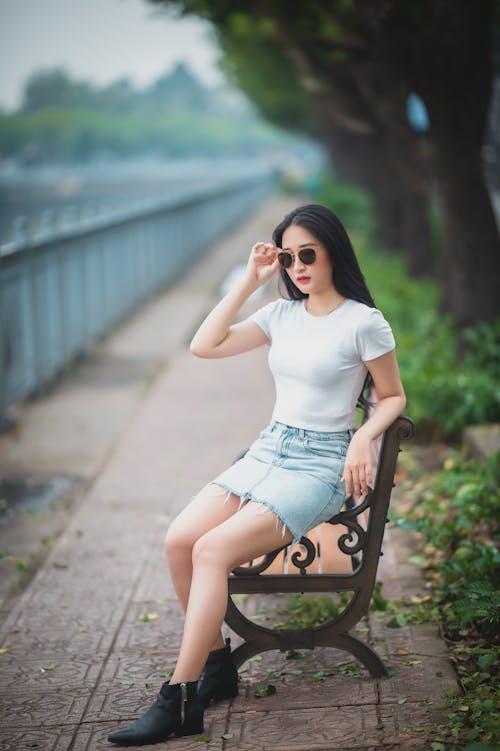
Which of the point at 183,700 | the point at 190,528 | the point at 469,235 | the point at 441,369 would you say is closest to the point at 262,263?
the point at 190,528

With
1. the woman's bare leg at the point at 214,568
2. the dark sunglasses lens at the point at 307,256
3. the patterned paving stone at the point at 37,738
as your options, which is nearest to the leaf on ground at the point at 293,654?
the woman's bare leg at the point at 214,568

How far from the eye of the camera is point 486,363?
7.76 m

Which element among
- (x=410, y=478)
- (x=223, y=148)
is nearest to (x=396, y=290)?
(x=410, y=478)

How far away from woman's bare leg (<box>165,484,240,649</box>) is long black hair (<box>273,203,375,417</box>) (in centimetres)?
64

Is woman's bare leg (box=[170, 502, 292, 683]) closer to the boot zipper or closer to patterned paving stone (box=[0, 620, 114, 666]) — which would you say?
the boot zipper

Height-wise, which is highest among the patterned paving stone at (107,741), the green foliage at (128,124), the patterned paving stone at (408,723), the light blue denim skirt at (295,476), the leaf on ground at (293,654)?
the green foliage at (128,124)

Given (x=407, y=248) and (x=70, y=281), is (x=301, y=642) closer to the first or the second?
(x=70, y=281)

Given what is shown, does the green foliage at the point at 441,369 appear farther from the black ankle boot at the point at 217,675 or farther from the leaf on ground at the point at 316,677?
the black ankle boot at the point at 217,675

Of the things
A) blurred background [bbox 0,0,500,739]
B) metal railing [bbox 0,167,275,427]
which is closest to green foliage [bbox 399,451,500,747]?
blurred background [bbox 0,0,500,739]

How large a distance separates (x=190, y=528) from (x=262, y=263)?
38.2 inches

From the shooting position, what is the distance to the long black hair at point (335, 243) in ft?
11.2

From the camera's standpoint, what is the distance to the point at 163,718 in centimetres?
313

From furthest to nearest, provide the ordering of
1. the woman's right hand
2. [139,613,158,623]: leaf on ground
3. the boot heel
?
[139,613,158,623]: leaf on ground < the woman's right hand < the boot heel

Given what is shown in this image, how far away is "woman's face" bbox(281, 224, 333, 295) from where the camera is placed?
3424 mm
